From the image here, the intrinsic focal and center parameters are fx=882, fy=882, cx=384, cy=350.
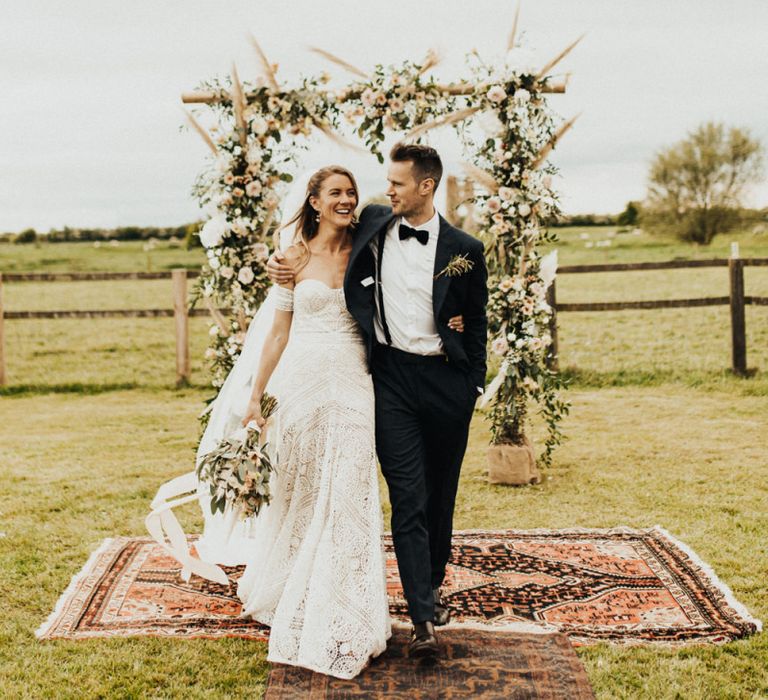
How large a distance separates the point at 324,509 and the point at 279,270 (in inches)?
44.5

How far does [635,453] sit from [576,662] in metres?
4.11

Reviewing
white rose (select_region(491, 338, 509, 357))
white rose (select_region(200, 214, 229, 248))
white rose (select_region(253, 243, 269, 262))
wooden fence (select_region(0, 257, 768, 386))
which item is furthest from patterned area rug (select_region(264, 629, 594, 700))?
wooden fence (select_region(0, 257, 768, 386))

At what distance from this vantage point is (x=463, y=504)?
21.2 ft

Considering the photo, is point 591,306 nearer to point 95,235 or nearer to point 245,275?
point 245,275

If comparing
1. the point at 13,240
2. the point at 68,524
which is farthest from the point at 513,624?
the point at 13,240

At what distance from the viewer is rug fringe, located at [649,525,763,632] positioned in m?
4.27

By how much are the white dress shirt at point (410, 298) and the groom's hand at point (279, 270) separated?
417 mm

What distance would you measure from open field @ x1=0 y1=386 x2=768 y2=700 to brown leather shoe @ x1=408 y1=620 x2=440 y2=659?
26.4 inches

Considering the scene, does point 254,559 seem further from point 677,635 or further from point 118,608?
point 677,635

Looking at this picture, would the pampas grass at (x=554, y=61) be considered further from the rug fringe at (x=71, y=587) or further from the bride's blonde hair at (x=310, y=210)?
the rug fringe at (x=71, y=587)

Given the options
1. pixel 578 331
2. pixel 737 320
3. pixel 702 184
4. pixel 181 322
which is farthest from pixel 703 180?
pixel 181 322

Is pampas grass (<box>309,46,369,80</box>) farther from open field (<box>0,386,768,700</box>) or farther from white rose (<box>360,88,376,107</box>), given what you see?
open field (<box>0,386,768,700</box>)

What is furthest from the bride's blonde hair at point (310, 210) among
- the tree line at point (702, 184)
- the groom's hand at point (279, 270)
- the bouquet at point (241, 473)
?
the tree line at point (702, 184)

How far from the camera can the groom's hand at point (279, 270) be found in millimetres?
4145
